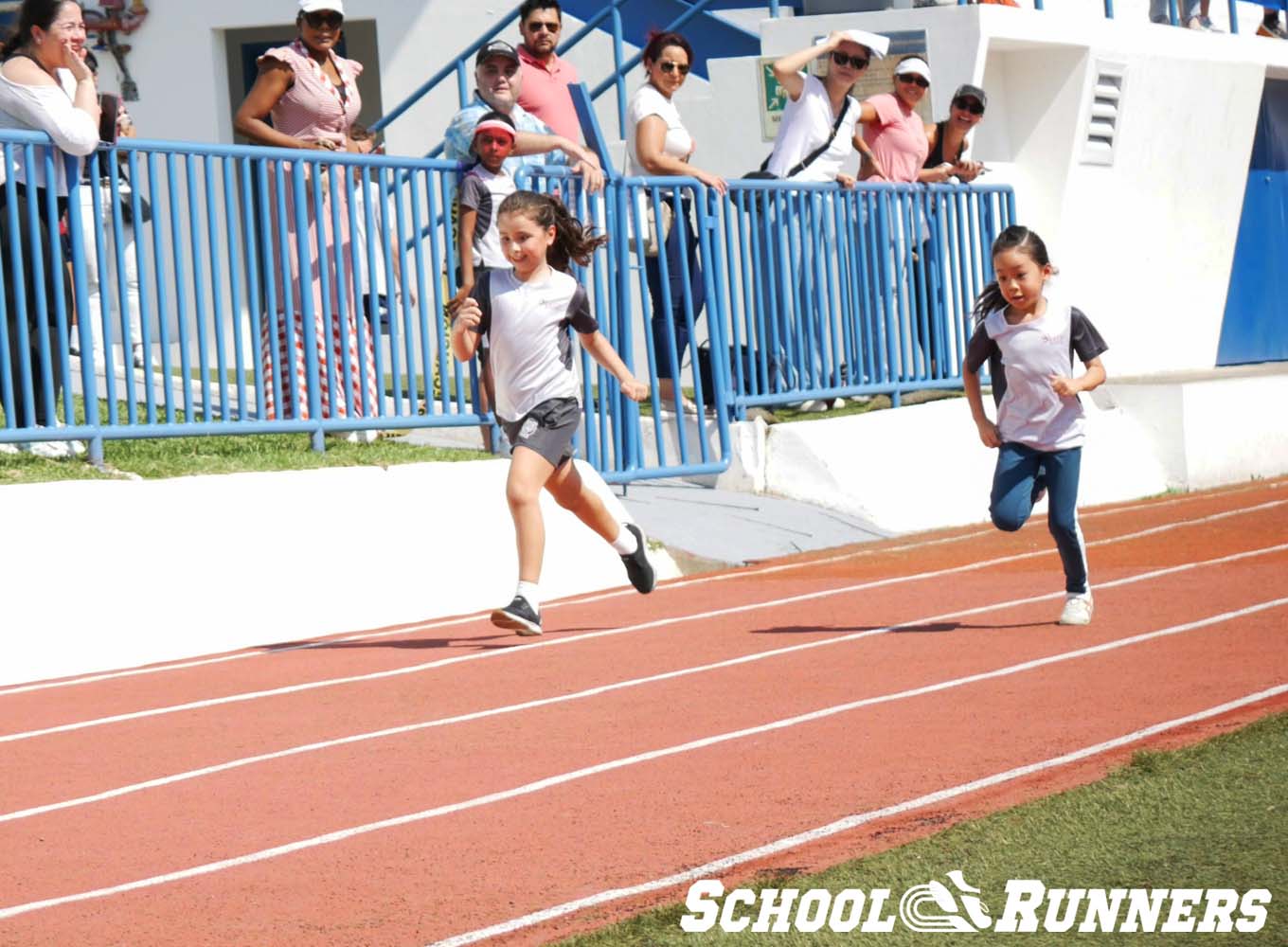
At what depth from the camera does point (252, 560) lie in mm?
10422

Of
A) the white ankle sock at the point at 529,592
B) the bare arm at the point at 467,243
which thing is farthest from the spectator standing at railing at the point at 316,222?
the white ankle sock at the point at 529,592

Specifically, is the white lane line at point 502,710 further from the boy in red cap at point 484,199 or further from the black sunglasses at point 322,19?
the black sunglasses at point 322,19

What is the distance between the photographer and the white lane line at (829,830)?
5.03m

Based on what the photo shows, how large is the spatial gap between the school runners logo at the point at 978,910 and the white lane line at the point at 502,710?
96.6 inches

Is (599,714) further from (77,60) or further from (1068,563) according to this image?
(77,60)

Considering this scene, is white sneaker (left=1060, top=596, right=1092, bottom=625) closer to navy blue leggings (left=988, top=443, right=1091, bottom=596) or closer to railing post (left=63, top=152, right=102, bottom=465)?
navy blue leggings (left=988, top=443, right=1091, bottom=596)

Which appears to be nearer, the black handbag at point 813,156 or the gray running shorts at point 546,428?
the gray running shorts at point 546,428

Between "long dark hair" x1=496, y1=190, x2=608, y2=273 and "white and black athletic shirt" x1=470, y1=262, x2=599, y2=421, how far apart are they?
0.69 ft

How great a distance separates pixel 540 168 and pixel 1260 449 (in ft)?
24.7

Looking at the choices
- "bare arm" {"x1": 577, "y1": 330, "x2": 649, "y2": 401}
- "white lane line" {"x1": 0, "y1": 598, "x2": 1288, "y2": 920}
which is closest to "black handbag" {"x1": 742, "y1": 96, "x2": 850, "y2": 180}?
"bare arm" {"x1": 577, "y1": 330, "x2": 649, "y2": 401}

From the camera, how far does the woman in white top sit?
13.7m

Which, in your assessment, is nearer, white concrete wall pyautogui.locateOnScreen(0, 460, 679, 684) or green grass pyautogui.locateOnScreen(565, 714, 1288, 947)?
green grass pyautogui.locateOnScreen(565, 714, 1288, 947)

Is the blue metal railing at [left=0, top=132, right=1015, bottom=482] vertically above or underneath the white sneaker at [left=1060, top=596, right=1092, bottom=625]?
above

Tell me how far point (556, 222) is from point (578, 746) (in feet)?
11.5
